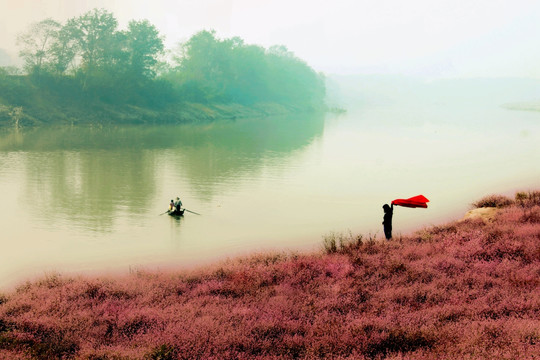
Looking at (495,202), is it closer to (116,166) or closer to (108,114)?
(116,166)

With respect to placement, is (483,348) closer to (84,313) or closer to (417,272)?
(417,272)

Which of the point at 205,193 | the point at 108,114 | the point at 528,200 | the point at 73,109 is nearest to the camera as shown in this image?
the point at 528,200

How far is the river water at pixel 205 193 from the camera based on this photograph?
20719mm

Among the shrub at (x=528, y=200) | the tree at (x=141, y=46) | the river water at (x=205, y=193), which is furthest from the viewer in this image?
the tree at (x=141, y=46)

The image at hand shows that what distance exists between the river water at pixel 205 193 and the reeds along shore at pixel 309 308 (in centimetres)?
434

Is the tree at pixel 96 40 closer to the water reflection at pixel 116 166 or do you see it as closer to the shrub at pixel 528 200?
the water reflection at pixel 116 166

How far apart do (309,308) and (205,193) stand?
2128cm

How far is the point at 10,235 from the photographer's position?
2209 centimetres

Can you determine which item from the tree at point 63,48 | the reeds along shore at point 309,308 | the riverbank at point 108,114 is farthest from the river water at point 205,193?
the tree at point 63,48

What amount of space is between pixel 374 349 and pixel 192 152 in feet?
152

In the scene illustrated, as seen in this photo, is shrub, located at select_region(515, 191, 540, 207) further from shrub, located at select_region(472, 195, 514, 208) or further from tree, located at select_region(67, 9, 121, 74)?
tree, located at select_region(67, 9, 121, 74)

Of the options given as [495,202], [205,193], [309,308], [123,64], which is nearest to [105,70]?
[123,64]

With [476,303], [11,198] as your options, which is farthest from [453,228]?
[11,198]

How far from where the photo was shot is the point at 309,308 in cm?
1194
